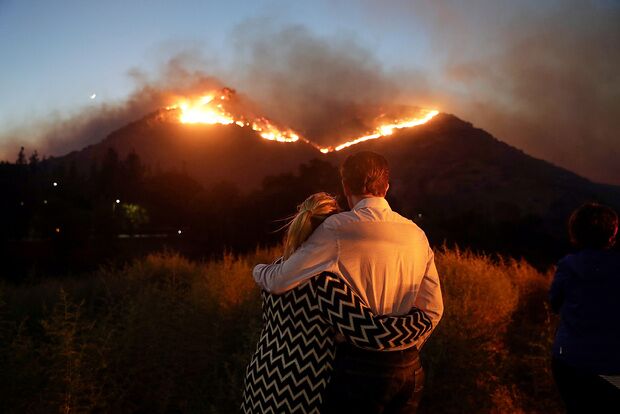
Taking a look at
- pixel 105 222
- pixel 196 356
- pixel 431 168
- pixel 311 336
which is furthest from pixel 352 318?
pixel 431 168

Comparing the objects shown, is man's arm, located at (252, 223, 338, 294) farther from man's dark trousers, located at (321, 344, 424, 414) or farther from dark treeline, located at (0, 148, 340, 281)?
dark treeline, located at (0, 148, 340, 281)

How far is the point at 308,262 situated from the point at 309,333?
0.96 feet

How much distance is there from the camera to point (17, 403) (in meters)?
4.23

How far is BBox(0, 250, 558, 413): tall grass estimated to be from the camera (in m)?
4.47

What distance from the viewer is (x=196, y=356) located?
19.2 feet

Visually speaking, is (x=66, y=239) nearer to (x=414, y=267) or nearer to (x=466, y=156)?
(x=414, y=267)

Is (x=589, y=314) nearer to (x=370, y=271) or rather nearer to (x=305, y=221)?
(x=370, y=271)

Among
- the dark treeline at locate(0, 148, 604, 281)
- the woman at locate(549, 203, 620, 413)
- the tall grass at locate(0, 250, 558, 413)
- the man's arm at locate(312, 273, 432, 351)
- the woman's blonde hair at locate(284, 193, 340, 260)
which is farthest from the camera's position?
the dark treeline at locate(0, 148, 604, 281)

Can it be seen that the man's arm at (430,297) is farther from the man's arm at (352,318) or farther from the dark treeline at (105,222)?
the dark treeline at (105,222)

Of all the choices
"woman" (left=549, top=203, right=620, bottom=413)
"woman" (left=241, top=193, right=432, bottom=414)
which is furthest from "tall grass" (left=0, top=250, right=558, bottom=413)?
"woman" (left=241, top=193, right=432, bottom=414)

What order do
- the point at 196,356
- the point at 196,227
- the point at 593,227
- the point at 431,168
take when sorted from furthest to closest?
the point at 431,168, the point at 196,227, the point at 196,356, the point at 593,227

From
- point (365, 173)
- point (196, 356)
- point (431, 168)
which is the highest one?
point (365, 173)

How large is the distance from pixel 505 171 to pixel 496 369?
11229 centimetres

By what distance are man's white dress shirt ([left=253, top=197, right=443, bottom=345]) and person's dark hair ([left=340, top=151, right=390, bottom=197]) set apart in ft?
0.20
